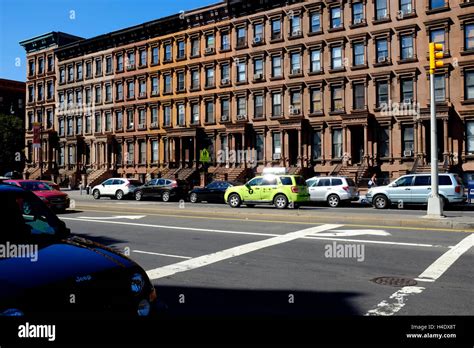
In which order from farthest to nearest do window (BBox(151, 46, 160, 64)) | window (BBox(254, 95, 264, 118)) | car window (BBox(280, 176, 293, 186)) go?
window (BBox(151, 46, 160, 64)), window (BBox(254, 95, 264, 118)), car window (BBox(280, 176, 293, 186))

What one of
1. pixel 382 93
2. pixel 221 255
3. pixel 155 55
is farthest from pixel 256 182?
pixel 155 55

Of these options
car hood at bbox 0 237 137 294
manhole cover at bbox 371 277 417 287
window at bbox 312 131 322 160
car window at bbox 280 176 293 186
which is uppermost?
window at bbox 312 131 322 160

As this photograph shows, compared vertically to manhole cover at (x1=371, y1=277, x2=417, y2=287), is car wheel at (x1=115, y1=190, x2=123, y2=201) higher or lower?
higher

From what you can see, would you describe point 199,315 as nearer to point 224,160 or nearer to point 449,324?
point 449,324

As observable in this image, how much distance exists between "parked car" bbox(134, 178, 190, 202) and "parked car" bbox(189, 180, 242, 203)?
4.99 feet

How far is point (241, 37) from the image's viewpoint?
133ft

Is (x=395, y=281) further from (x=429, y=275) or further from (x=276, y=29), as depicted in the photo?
(x=276, y=29)

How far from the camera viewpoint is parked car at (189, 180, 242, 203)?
28766mm

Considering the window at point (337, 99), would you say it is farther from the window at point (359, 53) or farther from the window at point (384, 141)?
the window at point (384, 141)

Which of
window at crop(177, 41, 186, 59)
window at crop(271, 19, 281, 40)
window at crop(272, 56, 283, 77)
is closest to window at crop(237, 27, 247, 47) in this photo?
window at crop(271, 19, 281, 40)

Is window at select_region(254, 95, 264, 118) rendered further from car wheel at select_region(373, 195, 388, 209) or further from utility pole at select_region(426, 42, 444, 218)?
utility pole at select_region(426, 42, 444, 218)

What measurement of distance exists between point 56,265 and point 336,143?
3354 centimetres

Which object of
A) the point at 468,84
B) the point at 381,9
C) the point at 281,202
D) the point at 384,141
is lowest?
the point at 281,202

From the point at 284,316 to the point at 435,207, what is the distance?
11565 mm
